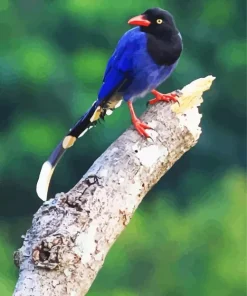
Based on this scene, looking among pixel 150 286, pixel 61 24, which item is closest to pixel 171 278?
pixel 150 286

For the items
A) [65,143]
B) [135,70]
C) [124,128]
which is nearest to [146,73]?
[135,70]

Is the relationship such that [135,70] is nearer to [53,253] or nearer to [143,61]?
[143,61]

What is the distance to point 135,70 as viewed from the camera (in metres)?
2.04

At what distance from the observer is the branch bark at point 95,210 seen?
5.09 feet

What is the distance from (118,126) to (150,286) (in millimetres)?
878

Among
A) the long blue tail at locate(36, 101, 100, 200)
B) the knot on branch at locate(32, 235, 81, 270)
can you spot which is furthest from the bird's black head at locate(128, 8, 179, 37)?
the knot on branch at locate(32, 235, 81, 270)

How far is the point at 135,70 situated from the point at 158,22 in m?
0.11

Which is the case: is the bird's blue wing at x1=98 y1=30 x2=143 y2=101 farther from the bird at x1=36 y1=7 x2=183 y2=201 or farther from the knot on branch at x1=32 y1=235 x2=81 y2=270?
the knot on branch at x1=32 y1=235 x2=81 y2=270

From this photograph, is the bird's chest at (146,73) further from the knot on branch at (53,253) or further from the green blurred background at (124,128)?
the green blurred background at (124,128)

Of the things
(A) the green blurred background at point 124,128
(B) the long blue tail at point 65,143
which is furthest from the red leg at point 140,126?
(A) the green blurred background at point 124,128

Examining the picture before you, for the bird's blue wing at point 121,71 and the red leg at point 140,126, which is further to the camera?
the bird's blue wing at point 121,71

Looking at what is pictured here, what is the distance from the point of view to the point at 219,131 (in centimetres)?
611

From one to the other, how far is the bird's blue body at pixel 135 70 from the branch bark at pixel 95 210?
17 centimetres

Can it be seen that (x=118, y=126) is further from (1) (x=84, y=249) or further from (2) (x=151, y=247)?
(1) (x=84, y=249)
